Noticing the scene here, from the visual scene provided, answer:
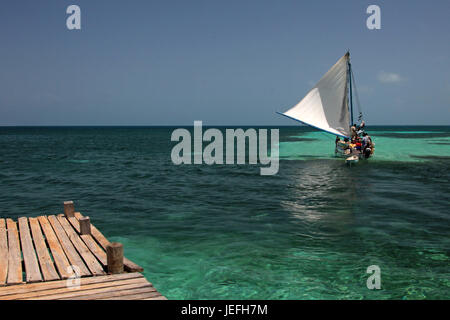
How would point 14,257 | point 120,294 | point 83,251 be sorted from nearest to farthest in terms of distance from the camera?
point 120,294, point 14,257, point 83,251

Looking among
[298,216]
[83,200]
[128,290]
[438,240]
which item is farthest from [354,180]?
[128,290]

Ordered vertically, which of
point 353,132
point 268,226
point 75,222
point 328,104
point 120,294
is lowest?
point 268,226

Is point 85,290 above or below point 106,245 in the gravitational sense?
below

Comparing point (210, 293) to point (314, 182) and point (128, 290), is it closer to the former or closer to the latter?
point (128, 290)

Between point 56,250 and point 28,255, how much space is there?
2.14 ft

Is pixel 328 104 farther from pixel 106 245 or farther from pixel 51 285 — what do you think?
pixel 51 285

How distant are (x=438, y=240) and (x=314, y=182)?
1195cm

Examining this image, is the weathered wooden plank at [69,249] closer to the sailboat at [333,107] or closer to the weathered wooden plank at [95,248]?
the weathered wooden plank at [95,248]

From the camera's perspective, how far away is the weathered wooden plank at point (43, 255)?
7358mm

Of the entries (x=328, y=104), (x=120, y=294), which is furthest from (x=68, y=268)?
(x=328, y=104)

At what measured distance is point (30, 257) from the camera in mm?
8352

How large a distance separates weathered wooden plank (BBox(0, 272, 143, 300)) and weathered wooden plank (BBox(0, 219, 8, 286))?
0.44 metres

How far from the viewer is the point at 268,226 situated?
1356cm

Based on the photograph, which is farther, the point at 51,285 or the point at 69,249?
the point at 69,249
